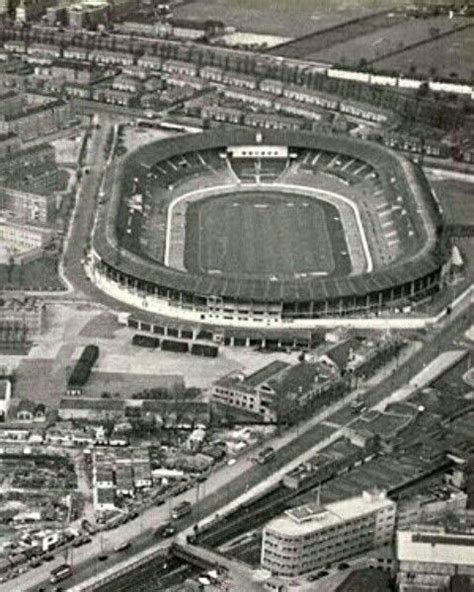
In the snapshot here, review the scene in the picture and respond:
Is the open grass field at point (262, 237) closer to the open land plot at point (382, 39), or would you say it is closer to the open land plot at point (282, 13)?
the open land plot at point (382, 39)

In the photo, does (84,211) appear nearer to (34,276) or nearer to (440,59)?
(34,276)

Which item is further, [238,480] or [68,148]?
[68,148]

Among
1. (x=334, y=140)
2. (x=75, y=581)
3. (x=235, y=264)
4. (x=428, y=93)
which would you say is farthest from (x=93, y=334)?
(x=428, y=93)

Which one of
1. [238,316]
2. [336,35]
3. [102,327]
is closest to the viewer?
[102,327]

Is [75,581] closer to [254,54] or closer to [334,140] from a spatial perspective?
[334,140]

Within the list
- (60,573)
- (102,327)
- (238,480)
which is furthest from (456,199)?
(60,573)

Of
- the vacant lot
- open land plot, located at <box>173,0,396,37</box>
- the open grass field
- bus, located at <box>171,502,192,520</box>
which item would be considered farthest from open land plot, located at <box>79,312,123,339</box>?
open land plot, located at <box>173,0,396,37</box>
